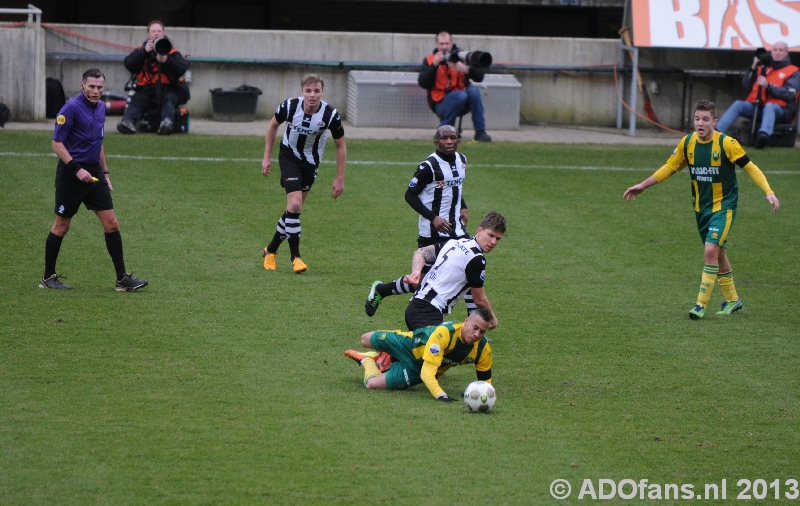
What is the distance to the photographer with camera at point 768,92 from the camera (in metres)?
18.3

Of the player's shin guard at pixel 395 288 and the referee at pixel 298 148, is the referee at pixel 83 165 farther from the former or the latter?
the player's shin guard at pixel 395 288

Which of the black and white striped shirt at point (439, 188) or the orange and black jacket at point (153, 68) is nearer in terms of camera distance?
the black and white striped shirt at point (439, 188)

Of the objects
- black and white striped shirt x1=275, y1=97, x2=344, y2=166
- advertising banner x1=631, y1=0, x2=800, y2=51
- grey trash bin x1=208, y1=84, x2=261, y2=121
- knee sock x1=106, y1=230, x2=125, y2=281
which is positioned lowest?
knee sock x1=106, y1=230, x2=125, y2=281

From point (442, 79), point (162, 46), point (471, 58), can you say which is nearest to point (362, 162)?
point (442, 79)

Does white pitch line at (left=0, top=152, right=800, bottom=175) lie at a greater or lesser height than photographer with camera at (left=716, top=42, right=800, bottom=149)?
lesser

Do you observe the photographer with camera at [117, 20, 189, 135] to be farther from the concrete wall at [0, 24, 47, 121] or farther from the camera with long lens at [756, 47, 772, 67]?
the camera with long lens at [756, 47, 772, 67]

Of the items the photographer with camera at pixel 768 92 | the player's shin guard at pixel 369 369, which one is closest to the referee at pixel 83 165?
the player's shin guard at pixel 369 369

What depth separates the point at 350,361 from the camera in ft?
25.7

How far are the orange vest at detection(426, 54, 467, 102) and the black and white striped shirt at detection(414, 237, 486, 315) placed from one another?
36.3 ft

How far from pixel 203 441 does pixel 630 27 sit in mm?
16448

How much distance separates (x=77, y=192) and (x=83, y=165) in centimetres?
26

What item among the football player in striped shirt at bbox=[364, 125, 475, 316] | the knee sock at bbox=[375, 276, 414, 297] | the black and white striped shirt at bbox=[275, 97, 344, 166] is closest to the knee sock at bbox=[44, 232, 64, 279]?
the black and white striped shirt at bbox=[275, 97, 344, 166]

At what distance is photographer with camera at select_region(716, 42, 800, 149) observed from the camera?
18.3 meters

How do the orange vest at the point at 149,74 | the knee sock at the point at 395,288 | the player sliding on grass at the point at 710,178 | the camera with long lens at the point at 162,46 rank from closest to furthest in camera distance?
A: the knee sock at the point at 395,288 → the player sliding on grass at the point at 710,178 → the camera with long lens at the point at 162,46 → the orange vest at the point at 149,74
